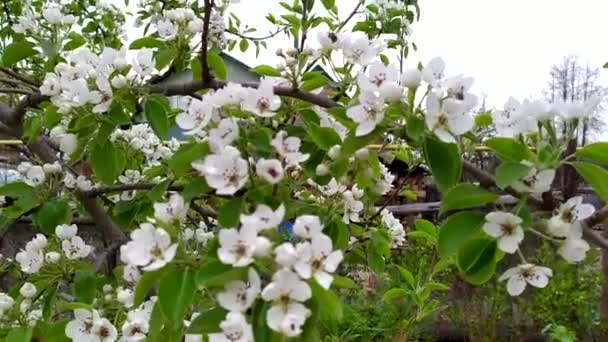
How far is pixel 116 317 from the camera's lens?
1.08 meters

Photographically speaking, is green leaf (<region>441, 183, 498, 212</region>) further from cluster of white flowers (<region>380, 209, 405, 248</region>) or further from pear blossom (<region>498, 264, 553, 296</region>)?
cluster of white flowers (<region>380, 209, 405, 248</region>)

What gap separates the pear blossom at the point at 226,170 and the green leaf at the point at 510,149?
255 millimetres

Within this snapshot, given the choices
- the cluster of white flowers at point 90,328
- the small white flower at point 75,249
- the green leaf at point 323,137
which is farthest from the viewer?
the small white flower at point 75,249

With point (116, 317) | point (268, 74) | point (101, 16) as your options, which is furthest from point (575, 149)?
point (101, 16)

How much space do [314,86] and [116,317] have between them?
0.45m

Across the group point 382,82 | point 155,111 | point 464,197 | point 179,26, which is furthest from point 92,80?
point 464,197

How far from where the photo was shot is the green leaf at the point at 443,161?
2.51 ft

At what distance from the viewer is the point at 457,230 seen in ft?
2.49

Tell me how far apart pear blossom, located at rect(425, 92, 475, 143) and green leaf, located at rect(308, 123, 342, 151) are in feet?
0.52

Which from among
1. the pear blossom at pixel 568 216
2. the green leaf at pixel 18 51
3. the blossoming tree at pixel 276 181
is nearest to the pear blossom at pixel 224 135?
the blossoming tree at pixel 276 181

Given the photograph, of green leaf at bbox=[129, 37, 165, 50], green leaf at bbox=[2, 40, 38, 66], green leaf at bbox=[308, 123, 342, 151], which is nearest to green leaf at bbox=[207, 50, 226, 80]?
green leaf at bbox=[129, 37, 165, 50]

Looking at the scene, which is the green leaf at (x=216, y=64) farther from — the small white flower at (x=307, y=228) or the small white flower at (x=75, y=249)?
the small white flower at (x=307, y=228)

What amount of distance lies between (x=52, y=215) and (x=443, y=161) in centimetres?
80

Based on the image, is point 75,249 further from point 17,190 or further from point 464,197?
point 464,197
